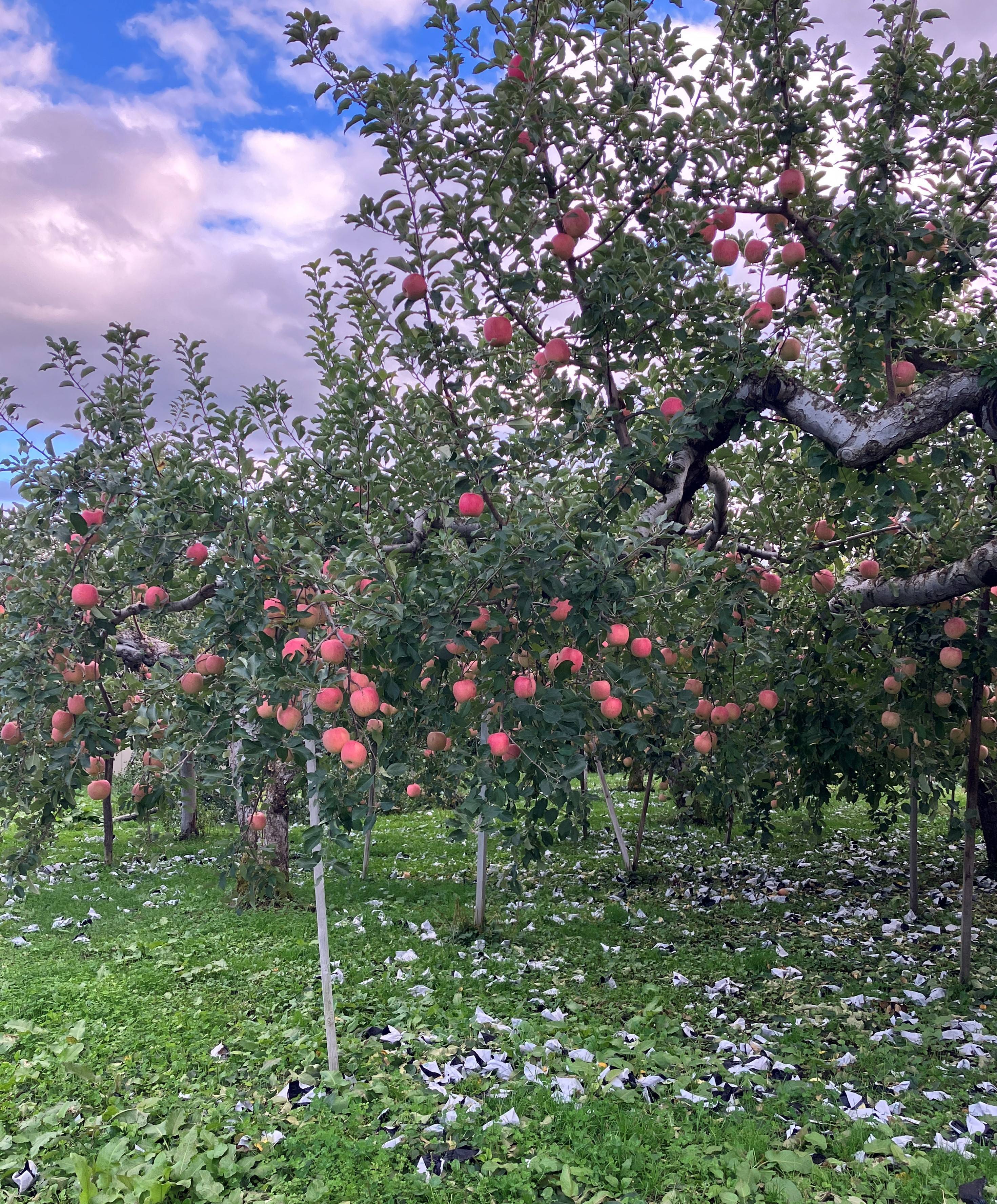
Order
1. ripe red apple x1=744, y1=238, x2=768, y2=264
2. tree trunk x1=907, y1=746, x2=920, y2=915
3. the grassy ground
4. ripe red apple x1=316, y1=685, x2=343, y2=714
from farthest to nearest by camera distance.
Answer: tree trunk x1=907, y1=746, x2=920, y2=915, ripe red apple x1=744, y1=238, x2=768, y2=264, the grassy ground, ripe red apple x1=316, y1=685, x2=343, y2=714

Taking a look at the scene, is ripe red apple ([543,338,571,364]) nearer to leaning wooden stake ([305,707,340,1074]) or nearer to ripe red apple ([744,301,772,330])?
ripe red apple ([744,301,772,330])

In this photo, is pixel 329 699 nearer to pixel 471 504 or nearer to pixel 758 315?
pixel 471 504

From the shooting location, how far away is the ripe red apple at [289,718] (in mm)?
3713

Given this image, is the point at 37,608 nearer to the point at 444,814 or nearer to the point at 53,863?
the point at 53,863

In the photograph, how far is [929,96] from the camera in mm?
4918

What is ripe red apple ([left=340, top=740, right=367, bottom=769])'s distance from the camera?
340cm

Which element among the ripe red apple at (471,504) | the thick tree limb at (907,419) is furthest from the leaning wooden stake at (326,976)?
the thick tree limb at (907,419)

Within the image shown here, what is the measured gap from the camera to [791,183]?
5.13 m

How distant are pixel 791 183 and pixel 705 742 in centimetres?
409

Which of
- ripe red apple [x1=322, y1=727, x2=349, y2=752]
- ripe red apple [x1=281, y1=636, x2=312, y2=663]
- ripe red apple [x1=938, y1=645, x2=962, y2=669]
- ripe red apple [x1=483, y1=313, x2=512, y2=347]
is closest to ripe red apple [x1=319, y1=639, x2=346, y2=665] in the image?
ripe red apple [x1=281, y1=636, x2=312, y2=663]

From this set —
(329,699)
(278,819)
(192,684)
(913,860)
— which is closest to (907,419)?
(329,699)

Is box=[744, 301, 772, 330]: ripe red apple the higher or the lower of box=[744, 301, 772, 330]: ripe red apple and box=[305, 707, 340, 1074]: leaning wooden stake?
the higher

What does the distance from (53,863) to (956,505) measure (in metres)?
13.0

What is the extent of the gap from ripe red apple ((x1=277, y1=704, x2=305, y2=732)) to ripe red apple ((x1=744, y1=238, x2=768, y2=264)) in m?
4.41
